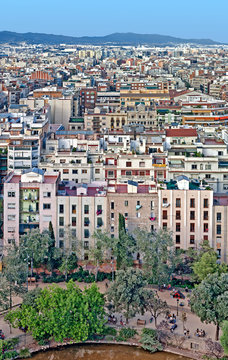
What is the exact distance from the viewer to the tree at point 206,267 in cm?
3884

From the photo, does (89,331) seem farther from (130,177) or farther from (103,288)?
(130,177)

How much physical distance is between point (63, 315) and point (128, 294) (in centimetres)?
374

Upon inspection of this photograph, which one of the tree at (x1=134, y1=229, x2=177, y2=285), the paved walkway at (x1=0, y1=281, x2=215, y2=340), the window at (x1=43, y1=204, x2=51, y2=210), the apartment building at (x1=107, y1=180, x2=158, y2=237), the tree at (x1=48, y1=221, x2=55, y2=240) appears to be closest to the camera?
the paved walkway at (x1=0, y1=281, x2=215, y2=340)

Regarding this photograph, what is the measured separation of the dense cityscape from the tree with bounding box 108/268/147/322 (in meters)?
0.07

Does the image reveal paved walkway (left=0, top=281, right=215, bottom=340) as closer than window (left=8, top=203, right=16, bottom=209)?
Yes

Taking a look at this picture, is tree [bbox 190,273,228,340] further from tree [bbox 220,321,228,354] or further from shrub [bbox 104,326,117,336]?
shrub [bbox 104,326,117,336]

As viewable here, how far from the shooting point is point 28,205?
44.2 metres

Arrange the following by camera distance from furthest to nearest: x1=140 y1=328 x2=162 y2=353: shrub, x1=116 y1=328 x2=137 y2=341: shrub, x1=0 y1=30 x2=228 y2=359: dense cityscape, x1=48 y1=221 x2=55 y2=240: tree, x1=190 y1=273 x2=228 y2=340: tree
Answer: x1=48 y1=221 x2=55 y2=240: tree, x1=116 y1=328 x2=137 y2=341: shrub, x1=0 y1=30 x2=228 y2=359: dense cityscape, x1=140 y1=328 x2=162 y2=353: shrub, x1=190 y1=273 x2=228 y2=340: tree

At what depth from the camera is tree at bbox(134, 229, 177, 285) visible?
39625mm

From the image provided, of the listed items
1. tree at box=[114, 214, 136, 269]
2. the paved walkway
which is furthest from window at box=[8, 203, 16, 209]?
tree at box=[114, 214, 136, 269]

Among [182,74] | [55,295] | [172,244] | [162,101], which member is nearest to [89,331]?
[55,295]

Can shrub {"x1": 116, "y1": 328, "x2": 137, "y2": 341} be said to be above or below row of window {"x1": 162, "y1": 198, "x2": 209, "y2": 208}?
below

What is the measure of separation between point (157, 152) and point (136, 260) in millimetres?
13212

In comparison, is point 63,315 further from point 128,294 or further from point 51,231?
point 51,231
